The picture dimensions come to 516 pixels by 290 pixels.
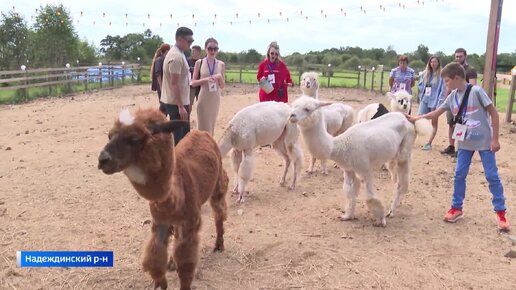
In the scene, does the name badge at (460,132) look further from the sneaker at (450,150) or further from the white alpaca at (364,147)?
the sneaker at (450,150)

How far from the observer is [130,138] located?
2.63 meters

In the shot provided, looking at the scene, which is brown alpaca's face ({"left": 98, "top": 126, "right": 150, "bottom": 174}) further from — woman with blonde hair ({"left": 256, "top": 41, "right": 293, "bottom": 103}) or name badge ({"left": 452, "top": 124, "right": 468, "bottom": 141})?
woman with blonde hair ({"left": 256, "top": 41, "right": 293, "bottom": 103})

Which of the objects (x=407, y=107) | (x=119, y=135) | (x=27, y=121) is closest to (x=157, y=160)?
(x=119, y=135)

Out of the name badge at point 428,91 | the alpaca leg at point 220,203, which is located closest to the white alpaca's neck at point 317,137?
the alpaca leg at point 220,203

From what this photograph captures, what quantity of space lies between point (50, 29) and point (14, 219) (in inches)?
810

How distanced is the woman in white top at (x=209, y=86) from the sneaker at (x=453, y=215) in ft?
11.2

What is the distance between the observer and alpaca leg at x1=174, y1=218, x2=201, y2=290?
3279mm

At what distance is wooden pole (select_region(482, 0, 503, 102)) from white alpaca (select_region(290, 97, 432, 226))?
5078 mm

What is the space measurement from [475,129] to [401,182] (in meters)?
1.09

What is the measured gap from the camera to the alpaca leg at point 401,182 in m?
5.38

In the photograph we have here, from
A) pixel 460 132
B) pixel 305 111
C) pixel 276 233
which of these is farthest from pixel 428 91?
pixel 276 233

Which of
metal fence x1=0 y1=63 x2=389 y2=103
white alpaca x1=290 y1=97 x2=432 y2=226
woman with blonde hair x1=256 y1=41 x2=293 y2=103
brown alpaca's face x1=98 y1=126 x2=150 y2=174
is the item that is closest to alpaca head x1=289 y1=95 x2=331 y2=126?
white alpaca x1=290 y1=97 x2=432 y2=226

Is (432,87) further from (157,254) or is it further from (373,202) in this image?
(157,254)

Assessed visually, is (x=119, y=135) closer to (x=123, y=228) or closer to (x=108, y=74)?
(x=123, y=228)
